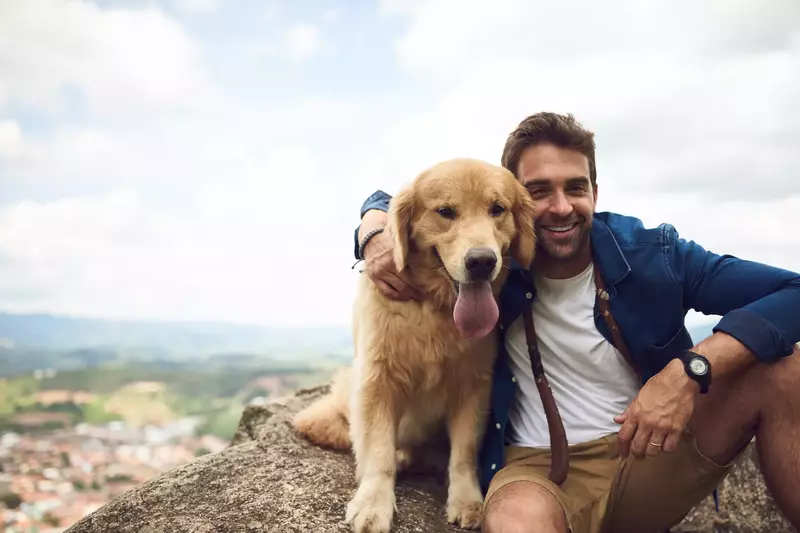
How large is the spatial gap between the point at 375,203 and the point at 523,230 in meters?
1.13

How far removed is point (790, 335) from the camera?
281 centimetres

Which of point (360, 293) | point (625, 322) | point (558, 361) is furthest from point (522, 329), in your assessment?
point (360, 293)

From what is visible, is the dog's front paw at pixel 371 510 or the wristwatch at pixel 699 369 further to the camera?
the dog's front paw at pixel 371 510

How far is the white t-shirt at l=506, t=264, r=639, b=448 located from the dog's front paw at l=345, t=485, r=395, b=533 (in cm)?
84

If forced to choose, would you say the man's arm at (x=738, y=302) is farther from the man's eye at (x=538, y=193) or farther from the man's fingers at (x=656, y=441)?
the man's eye at (x=538, y=193)

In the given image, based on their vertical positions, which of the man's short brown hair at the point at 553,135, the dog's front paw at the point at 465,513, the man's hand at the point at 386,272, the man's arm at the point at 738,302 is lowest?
the dog's front paw at the point at 465,513

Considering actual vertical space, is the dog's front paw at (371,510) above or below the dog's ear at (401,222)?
below

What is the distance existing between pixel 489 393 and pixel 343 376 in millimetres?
1482

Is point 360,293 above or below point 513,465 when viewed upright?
above

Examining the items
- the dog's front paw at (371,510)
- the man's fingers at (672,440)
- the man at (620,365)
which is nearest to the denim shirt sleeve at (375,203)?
the man at (620,365)

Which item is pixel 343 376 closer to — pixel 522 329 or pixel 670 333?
pixel 522 329

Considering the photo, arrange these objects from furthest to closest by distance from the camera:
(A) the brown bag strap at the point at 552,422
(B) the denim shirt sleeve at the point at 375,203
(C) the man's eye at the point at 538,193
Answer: (B) the denim shirt sleeve at the point at 375,203 → (C) the man's eye at the point at 538,193 → (A) the brown bag strap at the point at 552,422

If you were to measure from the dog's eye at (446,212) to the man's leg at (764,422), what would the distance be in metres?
1.53

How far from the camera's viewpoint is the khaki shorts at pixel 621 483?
120 inches
